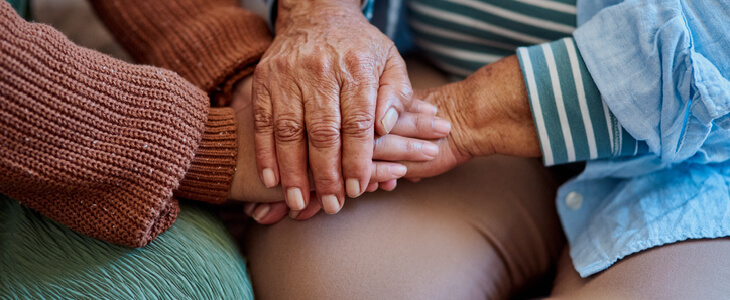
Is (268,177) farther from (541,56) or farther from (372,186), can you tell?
(541,56)

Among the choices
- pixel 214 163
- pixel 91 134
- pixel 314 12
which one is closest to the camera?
pixel 91 134

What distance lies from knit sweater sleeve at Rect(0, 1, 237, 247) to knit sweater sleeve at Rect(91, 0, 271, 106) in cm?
15

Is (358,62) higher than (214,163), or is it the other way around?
(358,62)

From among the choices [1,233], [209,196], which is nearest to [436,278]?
[209,196]

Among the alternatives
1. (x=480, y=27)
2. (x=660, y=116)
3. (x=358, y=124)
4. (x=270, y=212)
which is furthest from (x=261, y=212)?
(x=660, y=116)

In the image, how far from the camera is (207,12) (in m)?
0.86

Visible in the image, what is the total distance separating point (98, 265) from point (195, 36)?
403 mm

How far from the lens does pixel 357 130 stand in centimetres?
64

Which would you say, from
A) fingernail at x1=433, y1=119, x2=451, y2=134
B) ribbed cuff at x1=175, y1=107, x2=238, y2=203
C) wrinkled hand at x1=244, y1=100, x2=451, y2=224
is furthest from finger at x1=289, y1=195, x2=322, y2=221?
fingernail at x1=433, y1=119, x2=451, y2=134

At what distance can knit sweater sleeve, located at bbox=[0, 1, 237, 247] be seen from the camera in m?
0.53

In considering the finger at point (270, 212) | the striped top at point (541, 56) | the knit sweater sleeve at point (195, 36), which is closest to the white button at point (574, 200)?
the striped top at point (541, 56)

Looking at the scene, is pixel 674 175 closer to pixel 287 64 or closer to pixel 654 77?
pixel 654 77

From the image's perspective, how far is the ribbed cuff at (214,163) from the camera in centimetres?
67

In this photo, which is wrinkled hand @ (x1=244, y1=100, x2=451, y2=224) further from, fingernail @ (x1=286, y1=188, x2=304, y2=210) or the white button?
the white button
